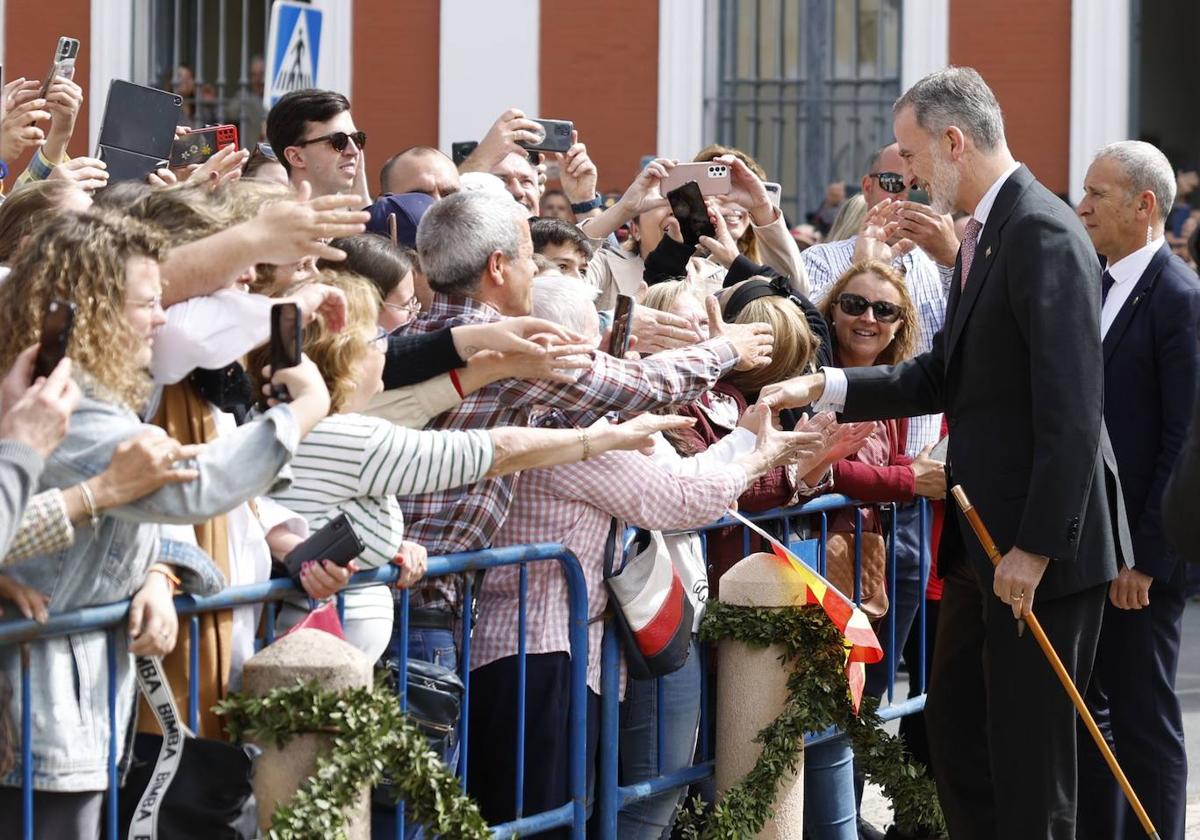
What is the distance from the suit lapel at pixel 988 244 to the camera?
4.95 m

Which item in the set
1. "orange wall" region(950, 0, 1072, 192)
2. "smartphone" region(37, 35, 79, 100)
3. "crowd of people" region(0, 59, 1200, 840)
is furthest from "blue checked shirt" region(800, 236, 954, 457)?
"orange wall" region(950, 0, 1072, 192)

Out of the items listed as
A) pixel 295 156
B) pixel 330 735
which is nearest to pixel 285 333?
pixel 330 735

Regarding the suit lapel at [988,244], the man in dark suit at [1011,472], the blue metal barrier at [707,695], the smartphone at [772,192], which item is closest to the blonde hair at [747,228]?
the smartphone at [772,192]

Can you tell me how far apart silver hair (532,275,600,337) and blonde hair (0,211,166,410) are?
1418mm

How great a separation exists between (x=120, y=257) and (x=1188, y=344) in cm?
322

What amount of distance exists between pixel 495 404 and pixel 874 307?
2077 mm

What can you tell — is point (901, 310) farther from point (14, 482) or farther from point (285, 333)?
point (14, 482)

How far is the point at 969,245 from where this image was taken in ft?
17.1

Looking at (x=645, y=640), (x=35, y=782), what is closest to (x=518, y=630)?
(x=645, y=640)

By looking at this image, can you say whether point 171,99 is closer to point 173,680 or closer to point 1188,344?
point 173,680

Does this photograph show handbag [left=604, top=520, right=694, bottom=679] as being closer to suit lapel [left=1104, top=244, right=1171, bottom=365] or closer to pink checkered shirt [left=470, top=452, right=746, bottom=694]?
pink checkered shirt [left=470, top=452, right=746, bottom=694]

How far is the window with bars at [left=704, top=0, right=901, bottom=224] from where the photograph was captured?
15.9 metres

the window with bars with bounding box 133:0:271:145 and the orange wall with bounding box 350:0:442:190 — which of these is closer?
the orange wall with bounding box 350:0:442:190

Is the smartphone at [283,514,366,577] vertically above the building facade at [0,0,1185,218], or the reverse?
the building facade at [0,0,1185,218]
